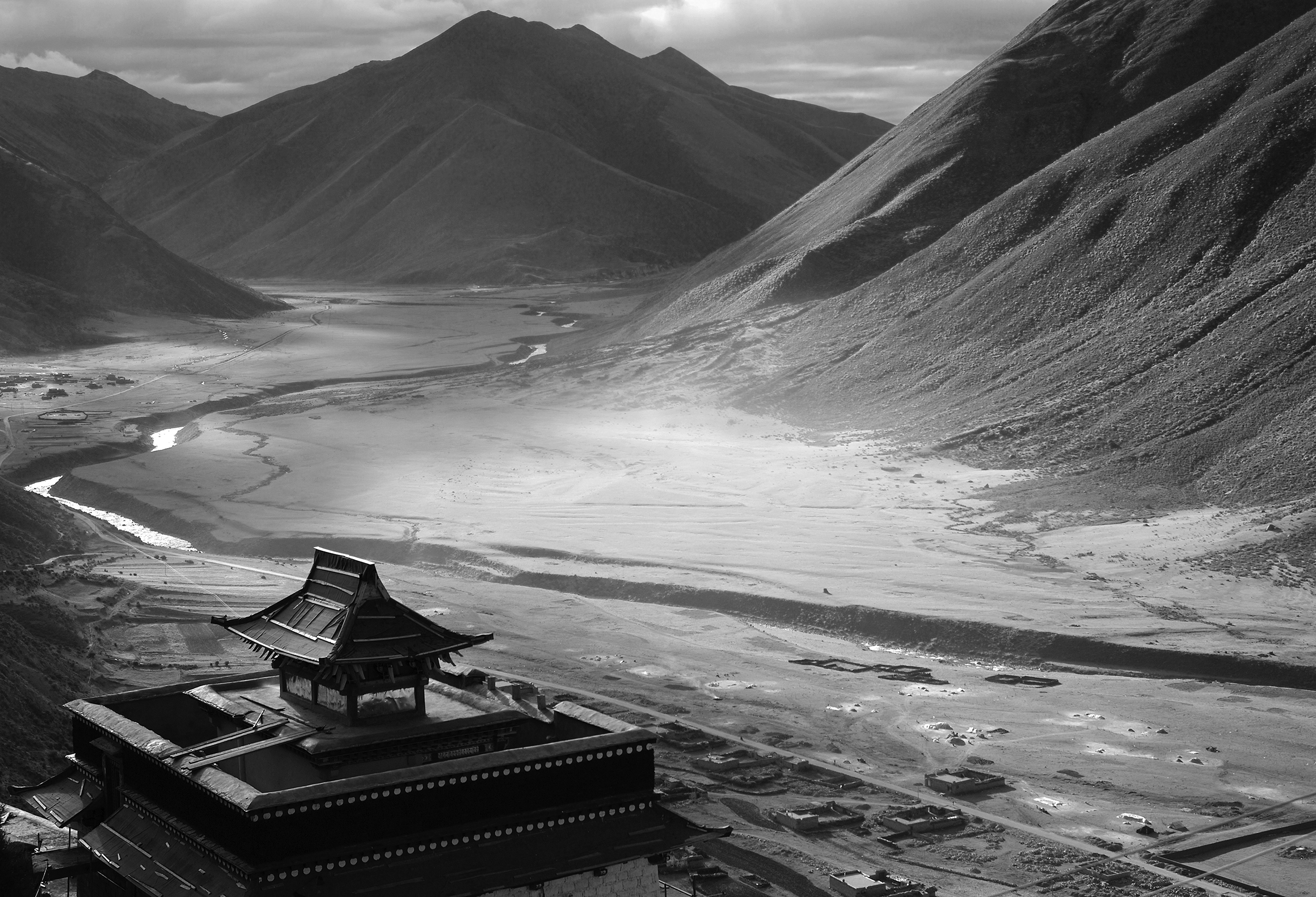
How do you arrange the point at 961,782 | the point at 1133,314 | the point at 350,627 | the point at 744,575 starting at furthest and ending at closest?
1. the point at 1133,314
2. the point at 744,575
3. the point at 961,782
4. the point at 350,627

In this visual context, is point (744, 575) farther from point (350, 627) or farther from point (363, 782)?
point (363, 782)

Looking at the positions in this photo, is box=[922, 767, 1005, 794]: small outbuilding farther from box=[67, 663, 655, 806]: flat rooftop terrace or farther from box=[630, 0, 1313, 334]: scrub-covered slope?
box=[630, 0, 1313, 334]: scrub-covered slope

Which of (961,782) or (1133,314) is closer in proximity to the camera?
(961,782)

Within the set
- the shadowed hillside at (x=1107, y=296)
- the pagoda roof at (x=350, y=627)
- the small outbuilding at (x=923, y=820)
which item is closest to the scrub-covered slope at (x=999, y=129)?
the shadowed hillside at (x=1107, y=296)

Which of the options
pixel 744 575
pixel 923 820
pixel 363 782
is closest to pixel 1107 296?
pixel 744 575

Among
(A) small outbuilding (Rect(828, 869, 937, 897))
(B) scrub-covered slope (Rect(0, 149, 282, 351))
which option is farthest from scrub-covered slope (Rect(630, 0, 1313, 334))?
(A) small outbuilding (Rect(828, 869, 937, 897))

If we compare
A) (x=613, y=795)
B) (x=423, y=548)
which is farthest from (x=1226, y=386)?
(x=613, y=795)

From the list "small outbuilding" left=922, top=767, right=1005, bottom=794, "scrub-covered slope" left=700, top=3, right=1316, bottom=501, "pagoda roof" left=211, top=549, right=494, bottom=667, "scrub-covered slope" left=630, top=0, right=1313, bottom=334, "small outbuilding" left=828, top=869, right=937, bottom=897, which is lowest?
"small outbuilding" left=828, top=869, right=937, bottom=897
